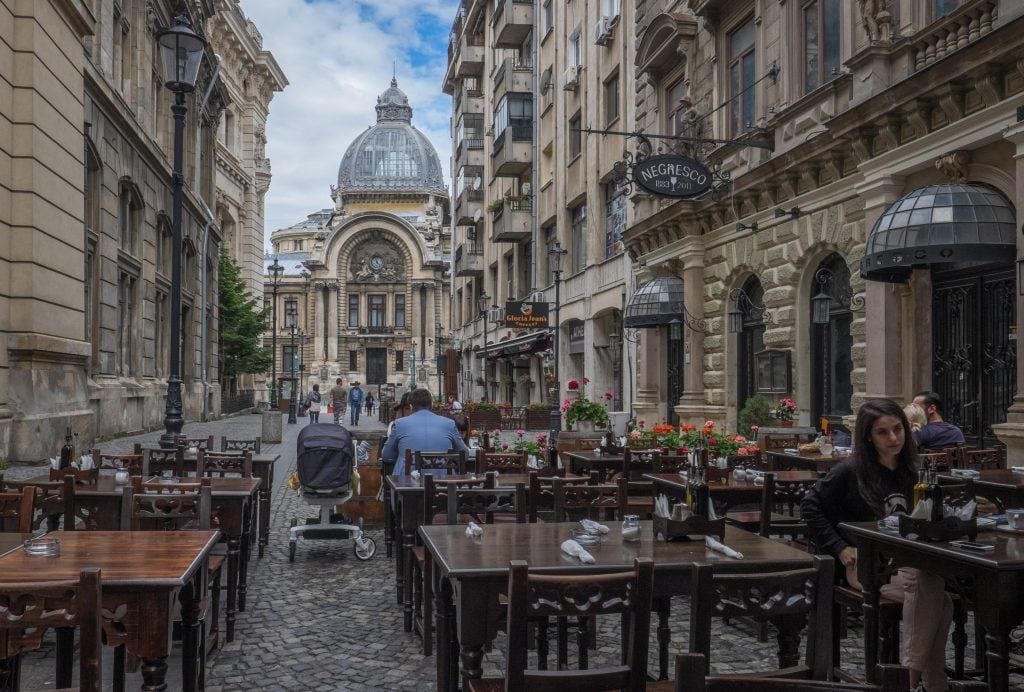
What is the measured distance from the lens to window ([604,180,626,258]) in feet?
74.8

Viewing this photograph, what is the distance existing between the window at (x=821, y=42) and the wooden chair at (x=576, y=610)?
457 inches

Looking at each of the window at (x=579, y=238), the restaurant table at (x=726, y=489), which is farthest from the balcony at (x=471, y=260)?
the restaurant table at (x=726, y=489)

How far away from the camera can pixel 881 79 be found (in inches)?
464

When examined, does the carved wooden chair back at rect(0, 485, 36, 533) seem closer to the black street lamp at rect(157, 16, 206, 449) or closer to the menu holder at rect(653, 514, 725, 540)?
the menu holder at rect(653, 514, 725, 540)

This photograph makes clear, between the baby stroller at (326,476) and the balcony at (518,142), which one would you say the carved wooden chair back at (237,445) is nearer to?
the baby stroller at (326,476)

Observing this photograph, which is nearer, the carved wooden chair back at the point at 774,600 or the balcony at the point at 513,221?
the carved wooden chair back at the point at 774,600

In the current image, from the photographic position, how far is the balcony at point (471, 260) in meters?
45.8

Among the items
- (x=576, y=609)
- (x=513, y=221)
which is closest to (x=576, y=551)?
(x=576, y=609)

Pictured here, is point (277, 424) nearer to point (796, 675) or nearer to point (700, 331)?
point (700, 331)

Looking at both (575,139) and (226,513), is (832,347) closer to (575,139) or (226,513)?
(226,513)

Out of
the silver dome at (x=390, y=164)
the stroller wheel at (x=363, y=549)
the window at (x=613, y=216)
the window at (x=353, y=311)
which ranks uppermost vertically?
the silver dome at (x=390, y=164)

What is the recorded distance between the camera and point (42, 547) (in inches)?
166

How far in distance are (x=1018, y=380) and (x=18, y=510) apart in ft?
30.3

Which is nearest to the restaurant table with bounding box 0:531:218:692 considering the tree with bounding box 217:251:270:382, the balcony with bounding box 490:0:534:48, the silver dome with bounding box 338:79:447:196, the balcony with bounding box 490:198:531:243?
the balcony with bounding box 490:198:531:243
